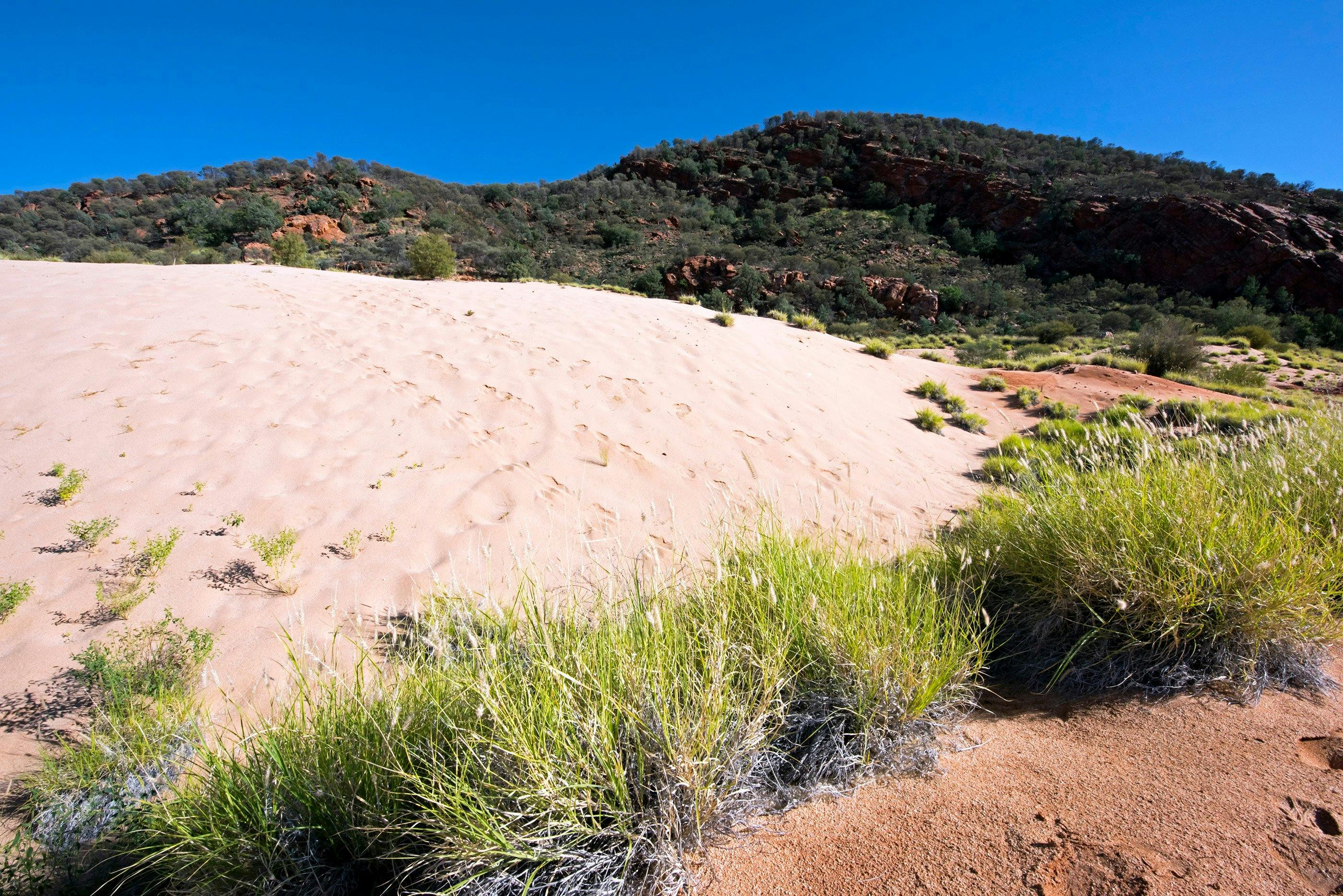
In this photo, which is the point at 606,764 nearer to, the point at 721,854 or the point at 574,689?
the point at 574,689

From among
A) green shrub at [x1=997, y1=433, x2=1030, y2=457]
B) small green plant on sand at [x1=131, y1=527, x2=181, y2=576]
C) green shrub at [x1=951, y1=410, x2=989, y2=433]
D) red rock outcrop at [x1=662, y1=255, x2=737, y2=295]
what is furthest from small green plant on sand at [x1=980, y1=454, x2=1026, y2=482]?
red rock outcrop at [x1=662, y1=255, x2=737, y2=295]

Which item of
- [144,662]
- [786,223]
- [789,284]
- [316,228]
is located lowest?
[144,662]

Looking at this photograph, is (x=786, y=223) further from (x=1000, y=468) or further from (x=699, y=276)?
(x=1000, y=468)

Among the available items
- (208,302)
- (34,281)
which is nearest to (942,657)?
(208,302)

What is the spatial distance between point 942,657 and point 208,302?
9154mm

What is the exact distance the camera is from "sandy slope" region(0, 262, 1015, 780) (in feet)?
9.93

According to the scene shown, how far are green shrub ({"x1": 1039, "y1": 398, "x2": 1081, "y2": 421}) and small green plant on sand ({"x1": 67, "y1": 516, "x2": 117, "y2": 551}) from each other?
10.2m

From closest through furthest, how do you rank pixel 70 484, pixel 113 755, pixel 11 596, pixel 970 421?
pixel 113 755 → pixel 11 596 → pixel 70 484 → pixel 970 421

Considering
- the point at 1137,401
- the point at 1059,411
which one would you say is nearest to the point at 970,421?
the point at 1059,411

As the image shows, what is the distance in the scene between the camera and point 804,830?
1672 mm

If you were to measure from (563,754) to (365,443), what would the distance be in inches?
155

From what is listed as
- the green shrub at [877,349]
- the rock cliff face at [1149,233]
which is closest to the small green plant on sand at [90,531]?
the green shrub at [877,349]

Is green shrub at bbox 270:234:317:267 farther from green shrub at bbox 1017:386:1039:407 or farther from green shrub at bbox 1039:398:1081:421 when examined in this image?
green shrub at bbox 1039:398:1081:421

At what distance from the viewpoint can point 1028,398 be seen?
348 inches
